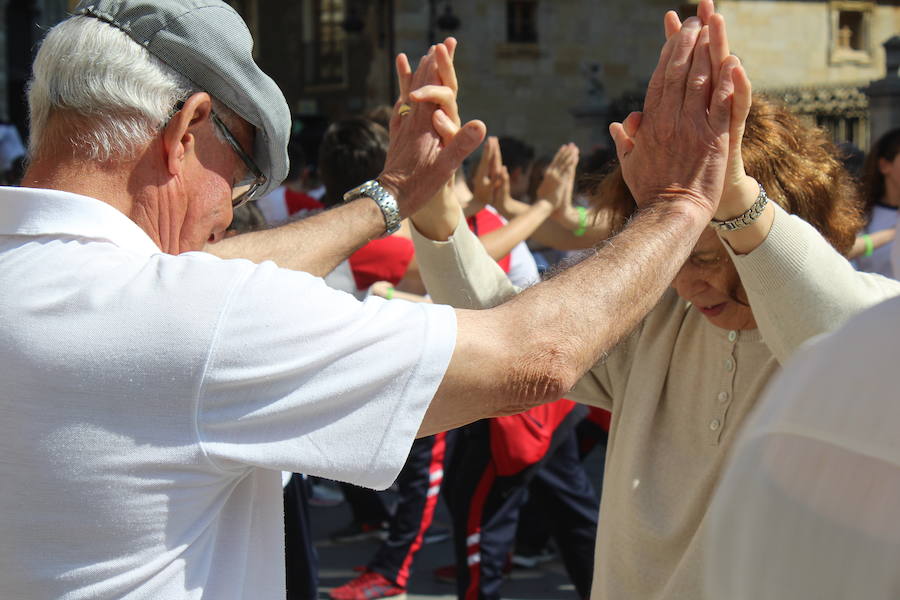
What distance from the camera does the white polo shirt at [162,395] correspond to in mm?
1337

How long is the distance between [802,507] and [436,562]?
498cm

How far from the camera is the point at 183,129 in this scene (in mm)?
1578

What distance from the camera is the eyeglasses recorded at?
169 cm

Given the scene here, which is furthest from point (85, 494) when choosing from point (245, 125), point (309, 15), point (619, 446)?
point (309, 15)

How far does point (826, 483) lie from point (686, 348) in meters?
1.50

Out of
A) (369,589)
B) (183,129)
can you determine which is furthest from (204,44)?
(369,589)

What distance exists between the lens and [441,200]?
2184 millimetres

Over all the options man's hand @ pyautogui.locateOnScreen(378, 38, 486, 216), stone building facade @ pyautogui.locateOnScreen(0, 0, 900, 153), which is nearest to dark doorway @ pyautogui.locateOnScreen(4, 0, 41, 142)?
stone building facade @ pyautogui.locateOnScreen(0, 0, 900, 153)

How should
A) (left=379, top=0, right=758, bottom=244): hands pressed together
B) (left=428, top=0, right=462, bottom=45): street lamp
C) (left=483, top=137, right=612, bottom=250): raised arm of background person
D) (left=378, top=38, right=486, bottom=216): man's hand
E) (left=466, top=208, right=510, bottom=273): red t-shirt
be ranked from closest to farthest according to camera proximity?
(left=379, top=0, right=758, bottom=244): hands pressed together → (left=378, top=38, right=486, bottom=216): man's hand → (left=483, top=137, right=612, bottom=250): raised arm of background person → (left=466, top=208, right=510, bottom=273): red t-shirt → (left=428, top=0, right=462, bottom=45): street lamp

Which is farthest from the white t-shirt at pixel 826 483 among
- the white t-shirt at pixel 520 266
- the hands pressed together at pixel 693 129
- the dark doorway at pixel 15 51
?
the dark doorway at pixel 15 51

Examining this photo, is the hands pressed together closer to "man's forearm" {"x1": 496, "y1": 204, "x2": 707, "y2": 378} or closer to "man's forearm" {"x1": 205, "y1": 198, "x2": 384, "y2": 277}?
"man's forearm" {"x1": 496, "y1": 204, "x2": 707, "y2": 378}

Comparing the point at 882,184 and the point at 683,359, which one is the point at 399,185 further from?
the point at 882,184

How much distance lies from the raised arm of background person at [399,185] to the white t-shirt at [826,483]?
4.51 ft

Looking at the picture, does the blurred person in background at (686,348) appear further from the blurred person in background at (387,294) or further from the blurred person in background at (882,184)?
the blurred person in background at (882,184)
